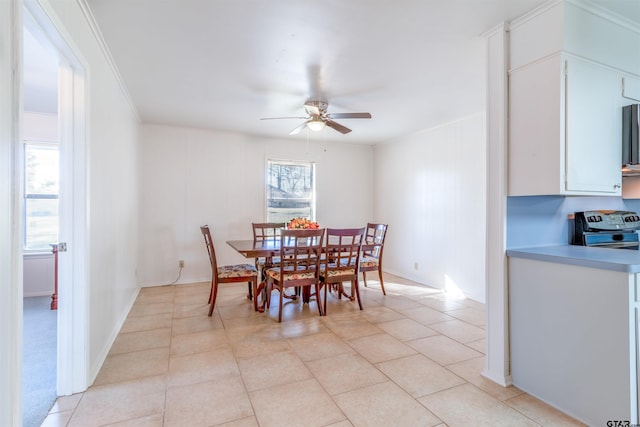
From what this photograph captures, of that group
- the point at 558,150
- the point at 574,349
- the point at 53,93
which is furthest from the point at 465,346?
the point at 53,93

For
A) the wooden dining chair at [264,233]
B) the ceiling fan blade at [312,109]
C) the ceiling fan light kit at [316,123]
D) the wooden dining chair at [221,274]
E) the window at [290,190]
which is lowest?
the wooden dining chair at [221,274]

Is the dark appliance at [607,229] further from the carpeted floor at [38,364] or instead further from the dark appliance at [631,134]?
the carpeted floor at [38,364]

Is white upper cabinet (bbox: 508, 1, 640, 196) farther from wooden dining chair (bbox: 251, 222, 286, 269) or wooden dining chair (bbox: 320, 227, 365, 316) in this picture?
wooden dining chair (bbox: 251, 222, 286, 269)

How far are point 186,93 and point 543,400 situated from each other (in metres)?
4.03

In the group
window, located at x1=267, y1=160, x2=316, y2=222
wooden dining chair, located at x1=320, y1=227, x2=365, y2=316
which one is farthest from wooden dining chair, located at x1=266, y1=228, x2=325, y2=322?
window, located at x1=267, y1=160, x2=316, y2=222

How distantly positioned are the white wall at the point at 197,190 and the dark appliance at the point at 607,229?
3911 millimetres

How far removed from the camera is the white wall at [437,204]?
406cm

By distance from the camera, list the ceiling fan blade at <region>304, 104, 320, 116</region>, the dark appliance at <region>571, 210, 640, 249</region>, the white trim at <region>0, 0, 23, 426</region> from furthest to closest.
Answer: the ceiling fan blade at <region>304, 104, 320, 116</region> → the dark appliance at <region>571, 210, 640, 249</region> → the white trim at <region>0, 0, 23, 426</region>

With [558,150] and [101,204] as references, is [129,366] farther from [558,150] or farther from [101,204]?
[558,150]

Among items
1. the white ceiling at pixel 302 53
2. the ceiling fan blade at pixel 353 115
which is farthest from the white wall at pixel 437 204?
the ceiling fan blade at pixel 353 115

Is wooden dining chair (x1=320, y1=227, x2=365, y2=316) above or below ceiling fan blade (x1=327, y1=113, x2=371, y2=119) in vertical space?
below

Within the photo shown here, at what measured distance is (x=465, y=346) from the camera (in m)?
2.67

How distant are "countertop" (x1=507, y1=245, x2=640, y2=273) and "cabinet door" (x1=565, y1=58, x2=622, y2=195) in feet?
1.30

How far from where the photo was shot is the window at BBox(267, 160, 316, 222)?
5406mm
